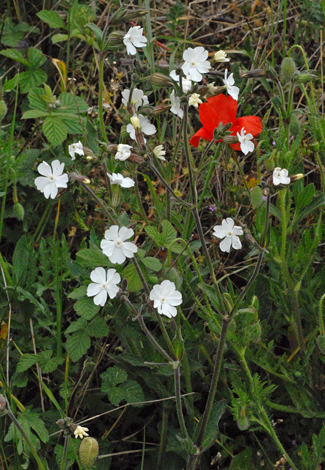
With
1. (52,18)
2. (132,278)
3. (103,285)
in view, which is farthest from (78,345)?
(52,18)

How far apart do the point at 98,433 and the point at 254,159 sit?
170 centimetres

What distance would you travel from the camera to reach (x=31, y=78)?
9.34 ft

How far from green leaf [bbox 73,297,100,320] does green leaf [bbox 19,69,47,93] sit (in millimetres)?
1413

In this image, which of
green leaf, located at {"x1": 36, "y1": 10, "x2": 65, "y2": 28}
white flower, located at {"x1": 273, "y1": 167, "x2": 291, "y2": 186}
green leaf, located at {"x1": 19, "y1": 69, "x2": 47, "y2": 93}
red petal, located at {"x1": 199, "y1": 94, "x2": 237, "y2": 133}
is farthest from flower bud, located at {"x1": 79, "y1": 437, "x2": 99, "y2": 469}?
green leaf, located at {"x1": 36, "y1": 10, "x2": 65, "y2": 28}

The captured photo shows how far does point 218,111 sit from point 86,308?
938 millimetres

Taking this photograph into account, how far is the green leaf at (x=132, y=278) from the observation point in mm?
1684

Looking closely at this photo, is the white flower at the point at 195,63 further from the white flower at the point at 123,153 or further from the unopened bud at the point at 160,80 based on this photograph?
the white flower at the point at 123,153

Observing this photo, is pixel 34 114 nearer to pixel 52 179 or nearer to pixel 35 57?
pixel 35 57

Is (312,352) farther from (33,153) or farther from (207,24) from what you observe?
(207,24)

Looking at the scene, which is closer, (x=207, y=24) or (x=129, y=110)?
(x=129, y=110)

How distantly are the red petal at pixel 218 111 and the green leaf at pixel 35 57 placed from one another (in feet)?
4.02

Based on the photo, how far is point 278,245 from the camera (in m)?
2.17

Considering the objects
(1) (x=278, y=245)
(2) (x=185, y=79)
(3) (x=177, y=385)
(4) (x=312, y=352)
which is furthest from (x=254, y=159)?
(3) (x=177, y=385)

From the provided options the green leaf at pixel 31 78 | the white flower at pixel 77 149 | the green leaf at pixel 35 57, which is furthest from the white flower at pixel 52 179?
the green leaf at pixel 35 57
